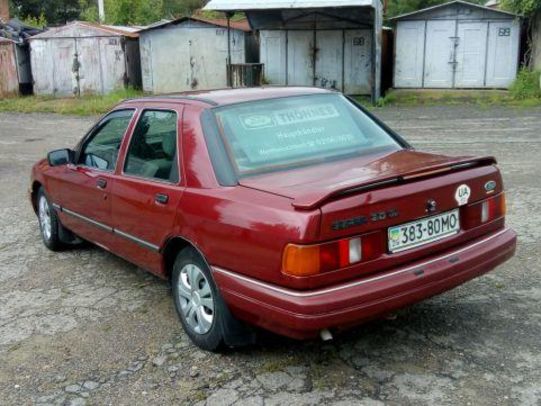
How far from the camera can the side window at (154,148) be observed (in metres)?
4.22

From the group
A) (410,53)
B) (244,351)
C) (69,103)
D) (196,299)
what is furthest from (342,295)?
(69,103)

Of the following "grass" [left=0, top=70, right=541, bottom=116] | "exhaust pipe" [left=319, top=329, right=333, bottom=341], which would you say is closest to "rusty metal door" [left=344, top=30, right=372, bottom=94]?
"grass" [left=0, top=70, right=541, bottom=116]

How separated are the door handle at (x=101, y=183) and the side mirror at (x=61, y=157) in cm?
73

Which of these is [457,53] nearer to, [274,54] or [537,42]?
[537,42]

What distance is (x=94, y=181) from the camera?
5.04 meters

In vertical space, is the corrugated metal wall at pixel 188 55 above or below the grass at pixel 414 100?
above

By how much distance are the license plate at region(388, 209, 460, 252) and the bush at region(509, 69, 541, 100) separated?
16.5m

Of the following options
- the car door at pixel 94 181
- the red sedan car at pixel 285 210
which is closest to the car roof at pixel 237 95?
the red sedan car at pixel 285 210

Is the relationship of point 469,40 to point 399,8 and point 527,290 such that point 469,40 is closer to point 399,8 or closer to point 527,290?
point 527,290

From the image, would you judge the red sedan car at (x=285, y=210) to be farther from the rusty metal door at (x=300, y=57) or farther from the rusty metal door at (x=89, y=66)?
the rusty metal door at (x=89, y=66)

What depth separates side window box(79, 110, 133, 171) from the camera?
16.2 ft

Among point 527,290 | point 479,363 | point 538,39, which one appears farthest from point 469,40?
point 479,363

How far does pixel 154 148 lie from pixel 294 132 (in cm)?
103

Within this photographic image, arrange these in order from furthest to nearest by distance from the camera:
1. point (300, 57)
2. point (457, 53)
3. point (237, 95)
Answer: point (300, 57) → point (457, 53) → point (237, 95)
